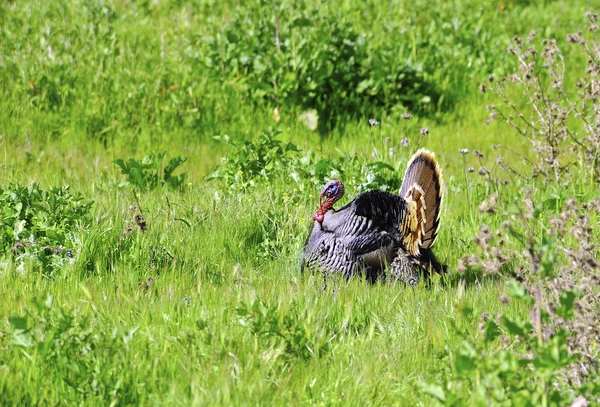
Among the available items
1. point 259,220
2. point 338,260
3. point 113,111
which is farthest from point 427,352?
point 113,111

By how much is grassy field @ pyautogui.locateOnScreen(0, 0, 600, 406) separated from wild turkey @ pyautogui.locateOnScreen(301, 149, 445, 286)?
0.15m

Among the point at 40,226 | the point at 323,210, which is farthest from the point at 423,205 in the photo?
the point at 40,226

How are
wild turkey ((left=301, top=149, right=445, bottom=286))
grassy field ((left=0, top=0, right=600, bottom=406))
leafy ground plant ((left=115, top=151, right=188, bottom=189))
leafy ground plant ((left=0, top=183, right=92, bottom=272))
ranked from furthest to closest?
leafy ground plant ((left=115, top=151, right=188, bottom=189)) → wild turkey ((left=301, top=149, right=445, bottom=286)) → leafy ground plant ((left=0, top=183, right=92, bottom=272)) → grassy field ((left=0, top=0, right=600, bottom=406))

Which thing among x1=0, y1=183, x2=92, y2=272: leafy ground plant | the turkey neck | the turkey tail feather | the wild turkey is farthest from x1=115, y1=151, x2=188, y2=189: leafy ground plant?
the turkey tail feather

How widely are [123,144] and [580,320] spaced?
15.7 ft

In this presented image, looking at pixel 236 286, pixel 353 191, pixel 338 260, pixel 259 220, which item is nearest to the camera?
pixel 236 286

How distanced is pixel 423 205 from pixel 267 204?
3.49ft

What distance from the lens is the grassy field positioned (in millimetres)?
3432

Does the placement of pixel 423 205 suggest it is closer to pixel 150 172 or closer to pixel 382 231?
pixel 382 231

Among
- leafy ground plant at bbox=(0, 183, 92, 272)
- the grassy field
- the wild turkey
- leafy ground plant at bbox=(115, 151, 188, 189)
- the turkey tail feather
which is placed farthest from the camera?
leafy ground plant at bbox=(115, 151, 188, 189)

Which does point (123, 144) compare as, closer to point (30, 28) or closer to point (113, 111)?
point (113, 111)

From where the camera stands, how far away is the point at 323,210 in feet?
16.6

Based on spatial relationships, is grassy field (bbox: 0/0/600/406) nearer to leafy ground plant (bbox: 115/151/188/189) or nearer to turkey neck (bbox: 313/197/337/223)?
leafy ground plant (bbox: 115/151/188/189)

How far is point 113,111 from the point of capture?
25.1 ft
